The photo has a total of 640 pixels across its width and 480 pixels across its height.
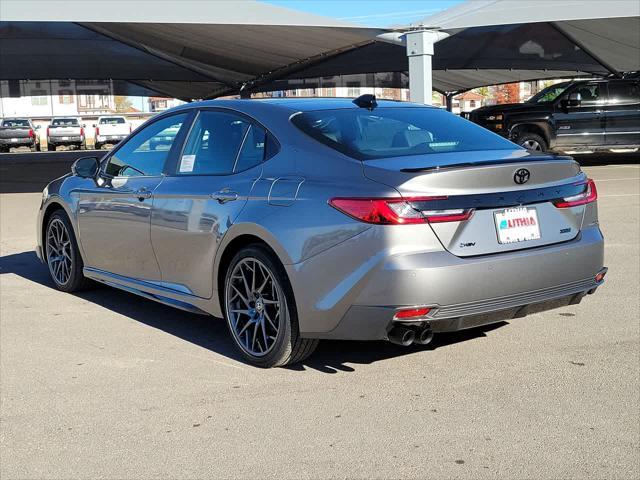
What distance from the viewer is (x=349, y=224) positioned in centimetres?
420

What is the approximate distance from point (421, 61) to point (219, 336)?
9485 millimetres

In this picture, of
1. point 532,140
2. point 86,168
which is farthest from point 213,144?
point 532,140

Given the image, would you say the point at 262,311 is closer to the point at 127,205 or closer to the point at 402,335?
the point at 402,335

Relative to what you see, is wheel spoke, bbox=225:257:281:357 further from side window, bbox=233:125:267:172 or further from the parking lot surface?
side window, bbox=233:125:267:172

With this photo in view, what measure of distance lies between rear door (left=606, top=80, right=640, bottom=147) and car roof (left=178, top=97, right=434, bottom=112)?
1528 cm

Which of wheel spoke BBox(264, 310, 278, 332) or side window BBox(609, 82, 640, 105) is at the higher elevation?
side window BBox(609, 82, 640, 105)

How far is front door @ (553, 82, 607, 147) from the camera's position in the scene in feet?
63.4

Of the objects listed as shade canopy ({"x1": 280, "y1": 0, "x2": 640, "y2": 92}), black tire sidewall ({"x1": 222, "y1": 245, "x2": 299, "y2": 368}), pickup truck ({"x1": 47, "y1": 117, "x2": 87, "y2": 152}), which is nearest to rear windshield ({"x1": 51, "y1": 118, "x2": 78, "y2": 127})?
pickup truck ({"x1": 47, "y1": 117, "x2": 87, "y2": 152})

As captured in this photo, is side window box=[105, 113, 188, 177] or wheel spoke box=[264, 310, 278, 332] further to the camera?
side window box=[105, 113, 188, 177]

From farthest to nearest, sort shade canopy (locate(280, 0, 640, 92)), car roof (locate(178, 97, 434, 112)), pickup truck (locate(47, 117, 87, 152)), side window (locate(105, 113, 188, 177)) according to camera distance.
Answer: pickup truck (locate(47, 117, 87, 152)), shade canopy (locate(280, 0, 640, 92)), side window (locate(105, 113, 188, 177)), car roof (locate(178, 97, 434, 112))

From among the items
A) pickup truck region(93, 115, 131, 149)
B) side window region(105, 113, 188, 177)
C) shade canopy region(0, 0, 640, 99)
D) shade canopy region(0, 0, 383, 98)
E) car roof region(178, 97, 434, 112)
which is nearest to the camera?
car roof region(178, 97, 434, 112)

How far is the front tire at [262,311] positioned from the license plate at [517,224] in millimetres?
1158

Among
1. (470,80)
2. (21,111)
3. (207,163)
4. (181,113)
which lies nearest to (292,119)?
(207,163)

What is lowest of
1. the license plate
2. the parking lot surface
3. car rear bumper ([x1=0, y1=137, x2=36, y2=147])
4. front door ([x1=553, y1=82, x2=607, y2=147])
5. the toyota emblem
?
the parking lot surface
